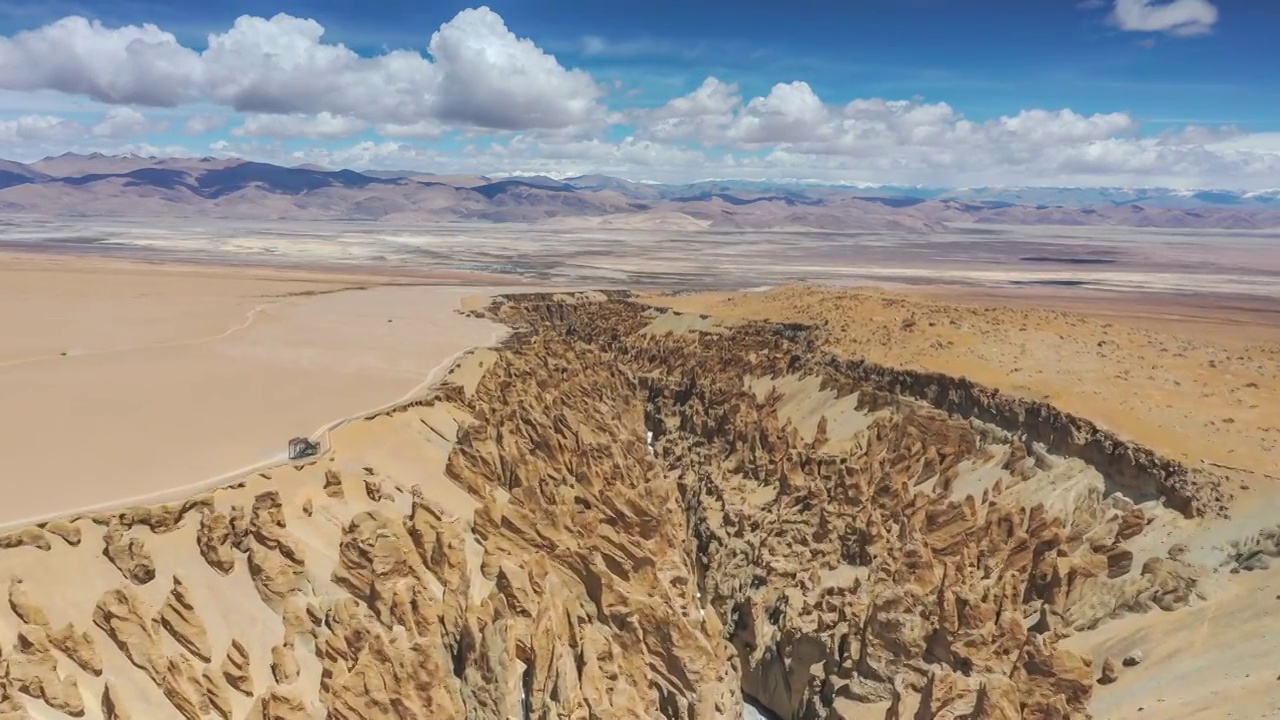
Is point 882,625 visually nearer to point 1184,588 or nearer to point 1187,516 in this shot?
point 1184,588

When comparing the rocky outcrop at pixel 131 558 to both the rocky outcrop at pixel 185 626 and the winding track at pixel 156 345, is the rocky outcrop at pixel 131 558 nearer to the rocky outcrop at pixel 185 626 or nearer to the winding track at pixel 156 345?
the rocky outcrop at pixel 185 626

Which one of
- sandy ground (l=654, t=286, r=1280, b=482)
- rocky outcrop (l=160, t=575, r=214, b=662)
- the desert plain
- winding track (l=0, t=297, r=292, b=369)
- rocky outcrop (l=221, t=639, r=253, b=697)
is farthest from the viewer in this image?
Result: winding track (l=0, t=297, r=292, b=369)

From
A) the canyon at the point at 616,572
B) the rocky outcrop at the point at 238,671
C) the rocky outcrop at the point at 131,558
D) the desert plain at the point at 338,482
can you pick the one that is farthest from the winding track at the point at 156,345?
the rocky outcrop at the point at 238,671

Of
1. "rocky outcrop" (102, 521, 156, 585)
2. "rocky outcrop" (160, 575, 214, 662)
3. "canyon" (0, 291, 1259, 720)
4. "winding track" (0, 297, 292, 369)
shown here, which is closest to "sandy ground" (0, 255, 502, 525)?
"winding track" (0, 297, 292, 369)

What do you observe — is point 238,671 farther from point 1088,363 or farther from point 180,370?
point 180,370

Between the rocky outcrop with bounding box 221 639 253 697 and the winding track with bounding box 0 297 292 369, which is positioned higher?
the rocky outcrop with bounding box 221 639 253 697

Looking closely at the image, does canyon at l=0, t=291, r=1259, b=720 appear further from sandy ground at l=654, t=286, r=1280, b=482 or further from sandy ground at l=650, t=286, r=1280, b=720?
sandy ground at l=654, t=286, r=1280, b=482

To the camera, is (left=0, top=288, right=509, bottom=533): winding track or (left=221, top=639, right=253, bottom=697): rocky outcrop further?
(left=0, top=288, right=509, bottom=533): winding track
